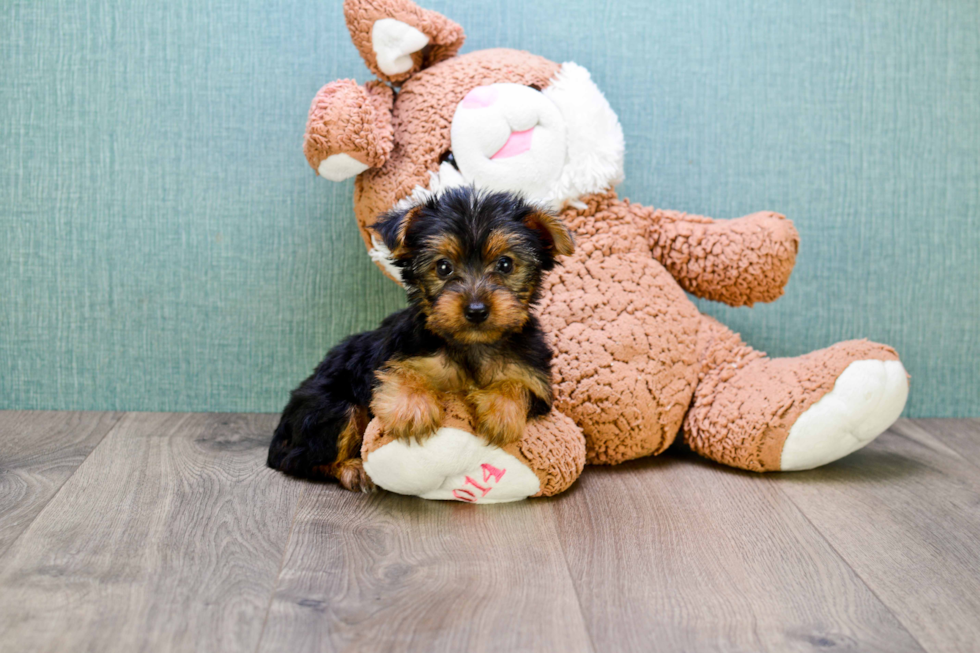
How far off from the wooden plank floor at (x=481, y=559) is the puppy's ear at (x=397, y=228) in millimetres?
675

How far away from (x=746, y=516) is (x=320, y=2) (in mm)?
2108

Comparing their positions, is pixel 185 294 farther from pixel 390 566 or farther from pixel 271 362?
pixel 390 566

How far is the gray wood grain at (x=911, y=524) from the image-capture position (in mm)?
1672

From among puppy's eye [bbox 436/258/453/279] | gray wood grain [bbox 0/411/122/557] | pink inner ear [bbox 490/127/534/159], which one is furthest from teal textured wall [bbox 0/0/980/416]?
puppy's eye [bbox 436/258/453/279]

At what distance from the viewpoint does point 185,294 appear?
9.45 ft

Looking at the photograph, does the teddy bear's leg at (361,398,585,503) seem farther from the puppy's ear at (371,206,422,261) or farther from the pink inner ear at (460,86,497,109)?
the pink inner ear at (460,86,497,109)

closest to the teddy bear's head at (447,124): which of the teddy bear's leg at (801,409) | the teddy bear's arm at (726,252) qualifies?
the teddy bear's arm at (726,252)

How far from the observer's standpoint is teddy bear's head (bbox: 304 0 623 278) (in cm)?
230

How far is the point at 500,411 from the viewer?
199cm

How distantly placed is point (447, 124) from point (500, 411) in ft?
2.90

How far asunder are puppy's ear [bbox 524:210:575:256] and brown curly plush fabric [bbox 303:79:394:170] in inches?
22.4

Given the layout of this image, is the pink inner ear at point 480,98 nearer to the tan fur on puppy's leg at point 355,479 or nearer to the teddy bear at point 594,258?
the teddy bear at point 594,258

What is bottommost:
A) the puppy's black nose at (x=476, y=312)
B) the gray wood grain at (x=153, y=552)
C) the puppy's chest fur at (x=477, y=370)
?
the gray wood grain at (x=153, y=552)

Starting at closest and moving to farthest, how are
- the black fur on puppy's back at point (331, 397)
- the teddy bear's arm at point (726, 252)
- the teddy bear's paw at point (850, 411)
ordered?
the black fur on puppy's back at point (331, 397), the teddy bear's paw at point (850, 411), the teddy bear's arm at point (726, 252)
